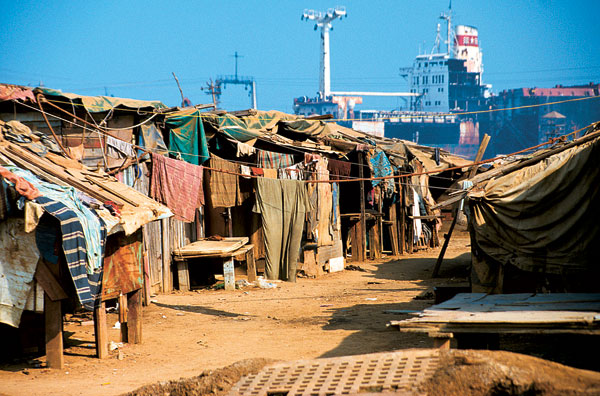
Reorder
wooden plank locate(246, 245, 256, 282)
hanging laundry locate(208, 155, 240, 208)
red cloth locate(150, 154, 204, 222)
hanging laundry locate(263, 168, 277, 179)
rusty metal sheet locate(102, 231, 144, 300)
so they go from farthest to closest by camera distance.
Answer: hanging laundry locate(263, 168, 277, 179) → wooden plank locate(246, 245, 256, 282) → hanging laundry locate(208, 155, 240, 208) → red cloth locate(150, 154, 204, 222) → rusty metal sheet locate(102, 231, 144, 300)

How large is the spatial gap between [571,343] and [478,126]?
377 ft

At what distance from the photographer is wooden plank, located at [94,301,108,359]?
828 centimetres

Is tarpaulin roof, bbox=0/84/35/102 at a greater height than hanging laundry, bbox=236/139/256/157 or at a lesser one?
greater

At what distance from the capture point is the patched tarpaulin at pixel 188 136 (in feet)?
46.5

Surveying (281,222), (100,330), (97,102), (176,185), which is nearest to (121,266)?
(100,330)

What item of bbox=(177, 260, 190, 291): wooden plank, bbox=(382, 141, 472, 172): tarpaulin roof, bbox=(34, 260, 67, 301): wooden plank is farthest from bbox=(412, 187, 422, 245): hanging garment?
bbox=(34, 260, 67, 301): wooden plank

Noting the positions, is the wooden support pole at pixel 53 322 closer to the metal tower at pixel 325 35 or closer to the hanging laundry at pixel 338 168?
the hanging laundry at pixel 338 168

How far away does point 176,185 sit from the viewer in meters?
13.2

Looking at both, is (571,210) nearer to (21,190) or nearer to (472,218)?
(472,218)

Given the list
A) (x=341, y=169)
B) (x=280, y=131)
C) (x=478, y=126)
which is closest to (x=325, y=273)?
(x=341, y=169)

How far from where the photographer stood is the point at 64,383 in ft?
24.8

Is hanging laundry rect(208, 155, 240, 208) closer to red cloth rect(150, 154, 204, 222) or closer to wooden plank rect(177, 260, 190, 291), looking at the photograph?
red cloth rect(150, 154, 204, 222)

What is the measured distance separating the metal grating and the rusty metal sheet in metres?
2.89

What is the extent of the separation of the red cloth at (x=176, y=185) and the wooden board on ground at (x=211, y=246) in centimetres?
90
